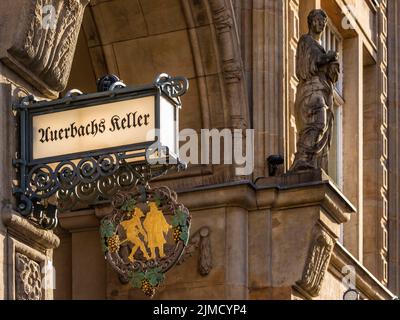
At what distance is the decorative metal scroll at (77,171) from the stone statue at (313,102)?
6877 mm

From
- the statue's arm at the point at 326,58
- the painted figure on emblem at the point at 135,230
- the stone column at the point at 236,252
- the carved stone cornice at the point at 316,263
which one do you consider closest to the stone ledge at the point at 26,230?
the painted figure on emblem at the point at 135,230

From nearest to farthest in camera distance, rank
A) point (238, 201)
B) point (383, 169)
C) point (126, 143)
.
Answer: point (126, 143), point (238, 201), point (383, 169)

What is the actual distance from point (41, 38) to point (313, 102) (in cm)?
722

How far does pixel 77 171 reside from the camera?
12258 mm

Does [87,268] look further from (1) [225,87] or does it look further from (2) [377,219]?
(2) [377,219]

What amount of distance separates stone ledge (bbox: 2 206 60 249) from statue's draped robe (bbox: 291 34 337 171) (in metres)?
6.73

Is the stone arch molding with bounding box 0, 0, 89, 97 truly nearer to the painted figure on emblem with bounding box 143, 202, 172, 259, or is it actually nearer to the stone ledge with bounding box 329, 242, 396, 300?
A: the painted figure on emblem with bounding box 143, 202, 172, 259

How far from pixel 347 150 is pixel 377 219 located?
5.19ft

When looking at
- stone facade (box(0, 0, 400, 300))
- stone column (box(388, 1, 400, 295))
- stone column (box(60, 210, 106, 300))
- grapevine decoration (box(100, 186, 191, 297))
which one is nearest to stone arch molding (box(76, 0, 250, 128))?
stone facade (box(0, 0, 400, 300))

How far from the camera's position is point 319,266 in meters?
19.2

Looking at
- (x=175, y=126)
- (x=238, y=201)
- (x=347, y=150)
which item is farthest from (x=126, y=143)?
(x=347, y=150)

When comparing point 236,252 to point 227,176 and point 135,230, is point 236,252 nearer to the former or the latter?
point 227,176

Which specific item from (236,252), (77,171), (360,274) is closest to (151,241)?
(77,171)

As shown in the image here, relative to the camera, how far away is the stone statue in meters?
19.1
